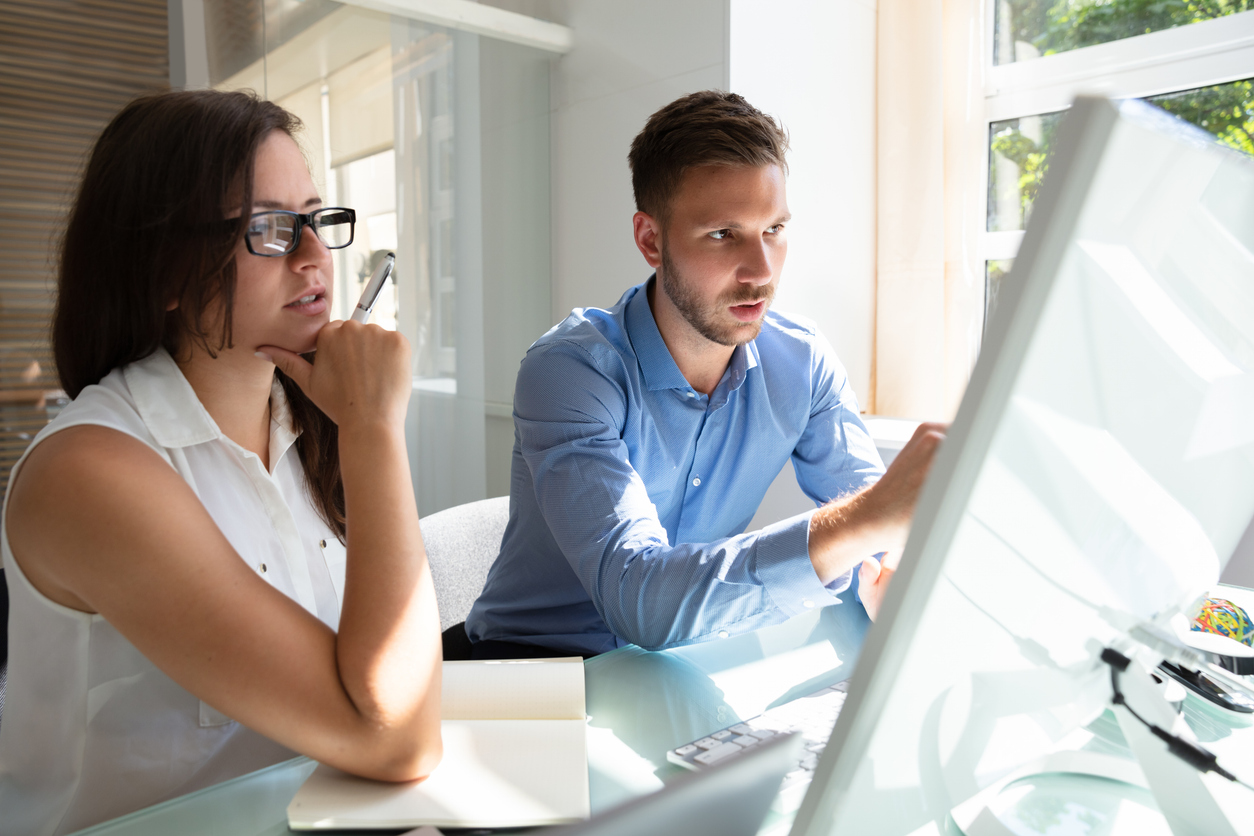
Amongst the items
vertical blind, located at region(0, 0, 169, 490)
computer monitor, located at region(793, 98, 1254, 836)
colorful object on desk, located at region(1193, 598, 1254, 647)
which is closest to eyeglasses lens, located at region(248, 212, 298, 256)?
computer monitor, located at region(793, 98, 1254, 836)

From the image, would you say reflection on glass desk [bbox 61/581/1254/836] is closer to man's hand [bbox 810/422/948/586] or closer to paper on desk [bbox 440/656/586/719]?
paper on desk [bbox 440/656/586/719]

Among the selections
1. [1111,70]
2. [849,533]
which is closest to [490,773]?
[849,533]

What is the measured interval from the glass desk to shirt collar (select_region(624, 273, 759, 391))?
1.44ft

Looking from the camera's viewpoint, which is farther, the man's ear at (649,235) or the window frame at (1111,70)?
the window frame at (1111,70)

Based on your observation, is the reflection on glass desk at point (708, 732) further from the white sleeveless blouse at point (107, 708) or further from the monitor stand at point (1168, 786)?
the white sleeveless blouse at point (107, 708)

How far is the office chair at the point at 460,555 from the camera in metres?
1.44

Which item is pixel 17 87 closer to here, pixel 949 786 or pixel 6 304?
pixel 6 304

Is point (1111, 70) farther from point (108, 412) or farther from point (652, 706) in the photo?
point (108, 412)

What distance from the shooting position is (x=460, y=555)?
149cm

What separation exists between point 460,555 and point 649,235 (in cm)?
70

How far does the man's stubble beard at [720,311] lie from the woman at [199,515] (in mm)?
622

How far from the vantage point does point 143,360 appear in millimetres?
948

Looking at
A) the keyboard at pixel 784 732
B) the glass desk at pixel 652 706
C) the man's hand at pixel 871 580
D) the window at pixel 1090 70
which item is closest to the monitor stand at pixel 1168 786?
the keyboard at pixel 784 732

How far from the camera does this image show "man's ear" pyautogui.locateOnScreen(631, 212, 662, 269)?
1575 millimetres
